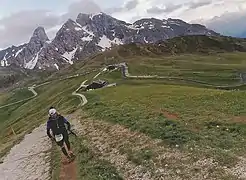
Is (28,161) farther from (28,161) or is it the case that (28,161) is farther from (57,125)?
(57,125)

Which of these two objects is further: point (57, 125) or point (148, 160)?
point (57, 125)

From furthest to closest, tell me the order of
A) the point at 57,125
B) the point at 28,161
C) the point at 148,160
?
the point at 28,161 → the point at 57,125 → the point at 148,160

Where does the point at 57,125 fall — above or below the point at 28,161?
above

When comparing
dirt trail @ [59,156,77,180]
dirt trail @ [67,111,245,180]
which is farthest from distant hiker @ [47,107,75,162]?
dirt trail @ [67,111,245,180]

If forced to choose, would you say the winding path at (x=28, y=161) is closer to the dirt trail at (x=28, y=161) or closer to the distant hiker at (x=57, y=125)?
the dirt trail at (x=28, y=161)

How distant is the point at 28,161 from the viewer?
1524 inches

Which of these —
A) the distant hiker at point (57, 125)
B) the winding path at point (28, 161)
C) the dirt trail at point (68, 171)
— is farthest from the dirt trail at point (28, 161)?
the distant hiker at point (57, 125)

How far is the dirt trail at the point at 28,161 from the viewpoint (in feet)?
110

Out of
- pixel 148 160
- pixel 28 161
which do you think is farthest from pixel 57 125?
pixel 28 161

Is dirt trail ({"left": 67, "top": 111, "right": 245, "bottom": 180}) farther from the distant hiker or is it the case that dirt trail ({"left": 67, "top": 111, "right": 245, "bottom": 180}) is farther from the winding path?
the winding path

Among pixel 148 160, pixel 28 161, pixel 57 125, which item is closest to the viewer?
pixel 148 160

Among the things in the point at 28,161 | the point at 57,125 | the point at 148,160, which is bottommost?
the point at 28,161

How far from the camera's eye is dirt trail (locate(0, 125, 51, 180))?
33.5 metres

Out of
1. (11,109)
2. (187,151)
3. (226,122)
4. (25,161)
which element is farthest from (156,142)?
(11,109)
